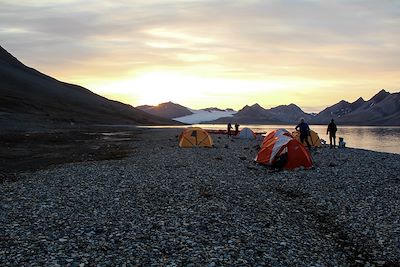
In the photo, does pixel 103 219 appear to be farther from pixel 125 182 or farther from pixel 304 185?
pixel 304 185

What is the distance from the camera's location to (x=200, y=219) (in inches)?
555

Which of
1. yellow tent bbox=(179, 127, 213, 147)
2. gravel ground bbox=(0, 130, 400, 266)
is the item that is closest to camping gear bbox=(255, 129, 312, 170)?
gravel ground bbox=(0, 130, 400, 266)

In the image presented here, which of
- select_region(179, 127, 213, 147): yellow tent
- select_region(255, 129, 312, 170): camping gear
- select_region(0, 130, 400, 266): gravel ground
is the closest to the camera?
select_region(0, 130, 400, 266): gravel ground

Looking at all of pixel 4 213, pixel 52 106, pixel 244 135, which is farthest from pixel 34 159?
pixel 52 106

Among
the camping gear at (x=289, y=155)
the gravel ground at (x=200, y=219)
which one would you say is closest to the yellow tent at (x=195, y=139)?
the camping gear at (x=289, y=155)

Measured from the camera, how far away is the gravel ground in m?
10.8

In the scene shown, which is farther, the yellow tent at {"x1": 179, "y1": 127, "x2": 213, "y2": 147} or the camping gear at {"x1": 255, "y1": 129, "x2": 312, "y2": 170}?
the yellow tent at {"x1": 179, "y1": 127, "x2": 213, "y2": 147}

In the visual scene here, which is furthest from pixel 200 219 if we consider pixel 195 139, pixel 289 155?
pixel 195 139

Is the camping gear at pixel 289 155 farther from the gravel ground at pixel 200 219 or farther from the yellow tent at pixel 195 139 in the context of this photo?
the yellow tent at pixel 195 139

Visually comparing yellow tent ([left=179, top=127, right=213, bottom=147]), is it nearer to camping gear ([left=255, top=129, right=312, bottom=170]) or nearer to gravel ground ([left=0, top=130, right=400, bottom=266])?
camping gear ([left=255, top=129, right=312, bottom=170])

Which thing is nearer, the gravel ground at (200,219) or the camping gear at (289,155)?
the gravel ground at (200,219)

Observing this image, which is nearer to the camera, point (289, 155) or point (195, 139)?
point (289, 155)

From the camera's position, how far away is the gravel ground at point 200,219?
35.5 feet

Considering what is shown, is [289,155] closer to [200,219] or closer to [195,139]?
[200,219]
